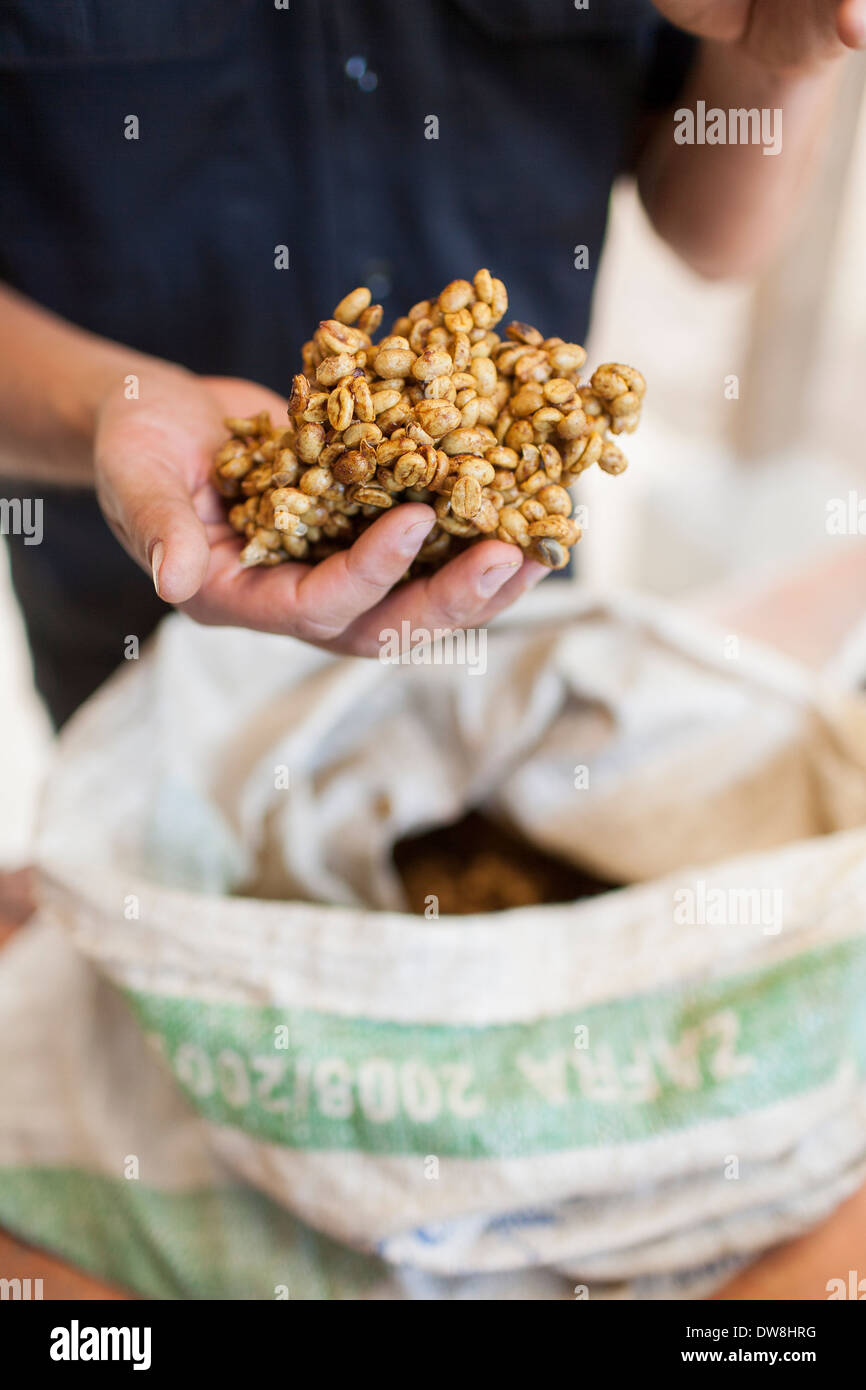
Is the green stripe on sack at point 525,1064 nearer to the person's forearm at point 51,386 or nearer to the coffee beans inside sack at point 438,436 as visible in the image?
the coffee beans inside sack at point 438,436

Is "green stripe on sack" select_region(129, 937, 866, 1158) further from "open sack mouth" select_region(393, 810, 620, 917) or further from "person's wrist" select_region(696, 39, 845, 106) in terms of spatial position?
"person's wrist" select_region(696, 39, 845, 106)

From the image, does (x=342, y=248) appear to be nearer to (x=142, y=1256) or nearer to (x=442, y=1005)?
(x=442, y=1005)

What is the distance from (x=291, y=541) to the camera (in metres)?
0.50

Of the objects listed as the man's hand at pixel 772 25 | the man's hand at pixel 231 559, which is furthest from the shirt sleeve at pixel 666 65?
the man's hand at pixel 231 559

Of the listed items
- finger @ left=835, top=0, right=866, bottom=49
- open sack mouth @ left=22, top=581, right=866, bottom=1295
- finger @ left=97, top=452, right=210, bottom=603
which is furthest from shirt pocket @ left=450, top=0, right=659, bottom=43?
open sack mouth @ left=22, top=581, right=866, bottom=1295

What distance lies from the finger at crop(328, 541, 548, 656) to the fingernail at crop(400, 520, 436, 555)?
3 centimetres

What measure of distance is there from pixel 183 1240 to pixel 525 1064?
0.71 feet

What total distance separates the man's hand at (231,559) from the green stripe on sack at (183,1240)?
1.06ft

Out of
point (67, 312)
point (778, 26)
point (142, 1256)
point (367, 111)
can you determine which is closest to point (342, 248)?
point (367, 111)

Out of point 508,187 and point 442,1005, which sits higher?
point 508,187

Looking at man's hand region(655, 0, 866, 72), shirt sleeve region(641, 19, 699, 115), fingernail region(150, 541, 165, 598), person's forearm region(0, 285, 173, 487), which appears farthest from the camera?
shirt sleeve region(641, 19, 699, 115)

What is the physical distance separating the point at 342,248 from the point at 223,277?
93mm

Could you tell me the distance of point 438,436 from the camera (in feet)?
1.49

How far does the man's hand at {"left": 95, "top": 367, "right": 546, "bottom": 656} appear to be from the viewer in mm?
443
